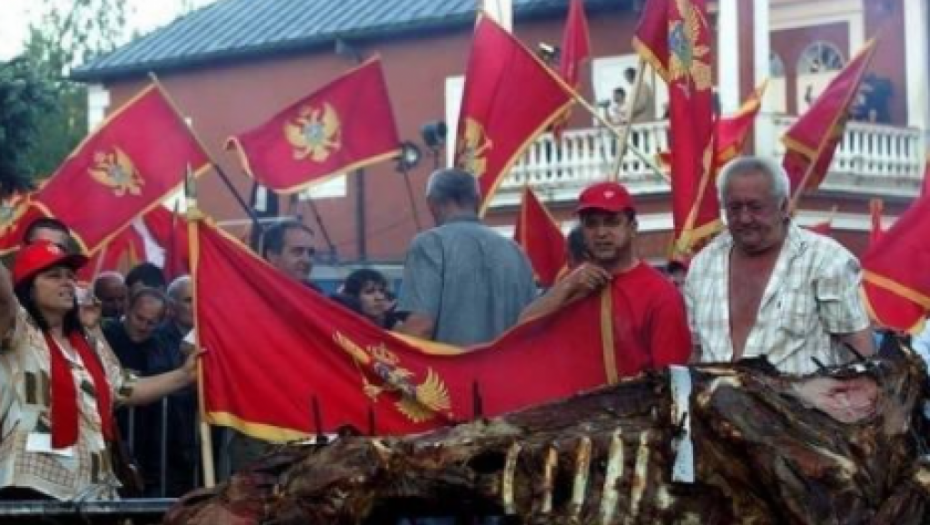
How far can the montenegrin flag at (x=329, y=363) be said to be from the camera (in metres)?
9.20

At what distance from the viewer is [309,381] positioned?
936 cm

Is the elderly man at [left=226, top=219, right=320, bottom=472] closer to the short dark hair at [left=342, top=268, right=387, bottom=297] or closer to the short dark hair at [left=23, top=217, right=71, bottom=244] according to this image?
the short dark hair at [left=342, top=268, right=387, bottom=297]

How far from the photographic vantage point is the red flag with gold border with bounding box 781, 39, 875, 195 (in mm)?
14367

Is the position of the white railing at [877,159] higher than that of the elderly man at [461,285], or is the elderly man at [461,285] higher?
the white railing at [877,159]

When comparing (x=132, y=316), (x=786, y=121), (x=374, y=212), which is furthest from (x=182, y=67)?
(x=132, y=316)

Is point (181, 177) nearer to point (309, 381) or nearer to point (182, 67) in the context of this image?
point (309, 381)

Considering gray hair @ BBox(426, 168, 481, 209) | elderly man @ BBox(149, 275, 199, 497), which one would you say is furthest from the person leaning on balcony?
gray hair @ BBox(426, 168, 481, 209)

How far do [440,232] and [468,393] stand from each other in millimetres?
1053

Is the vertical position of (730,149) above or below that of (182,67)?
below

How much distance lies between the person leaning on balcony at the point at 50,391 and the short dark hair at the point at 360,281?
3.47 metres

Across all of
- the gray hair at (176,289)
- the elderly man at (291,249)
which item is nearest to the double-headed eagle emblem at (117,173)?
the gray hair at (176,289)

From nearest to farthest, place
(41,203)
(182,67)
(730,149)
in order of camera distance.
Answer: (41,203) < (730,149) < (182,67)

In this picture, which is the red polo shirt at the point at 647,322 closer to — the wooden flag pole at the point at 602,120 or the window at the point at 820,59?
the wooden flag pole at the point at 602,120

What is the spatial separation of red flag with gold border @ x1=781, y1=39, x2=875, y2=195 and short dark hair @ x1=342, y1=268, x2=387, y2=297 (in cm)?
316
